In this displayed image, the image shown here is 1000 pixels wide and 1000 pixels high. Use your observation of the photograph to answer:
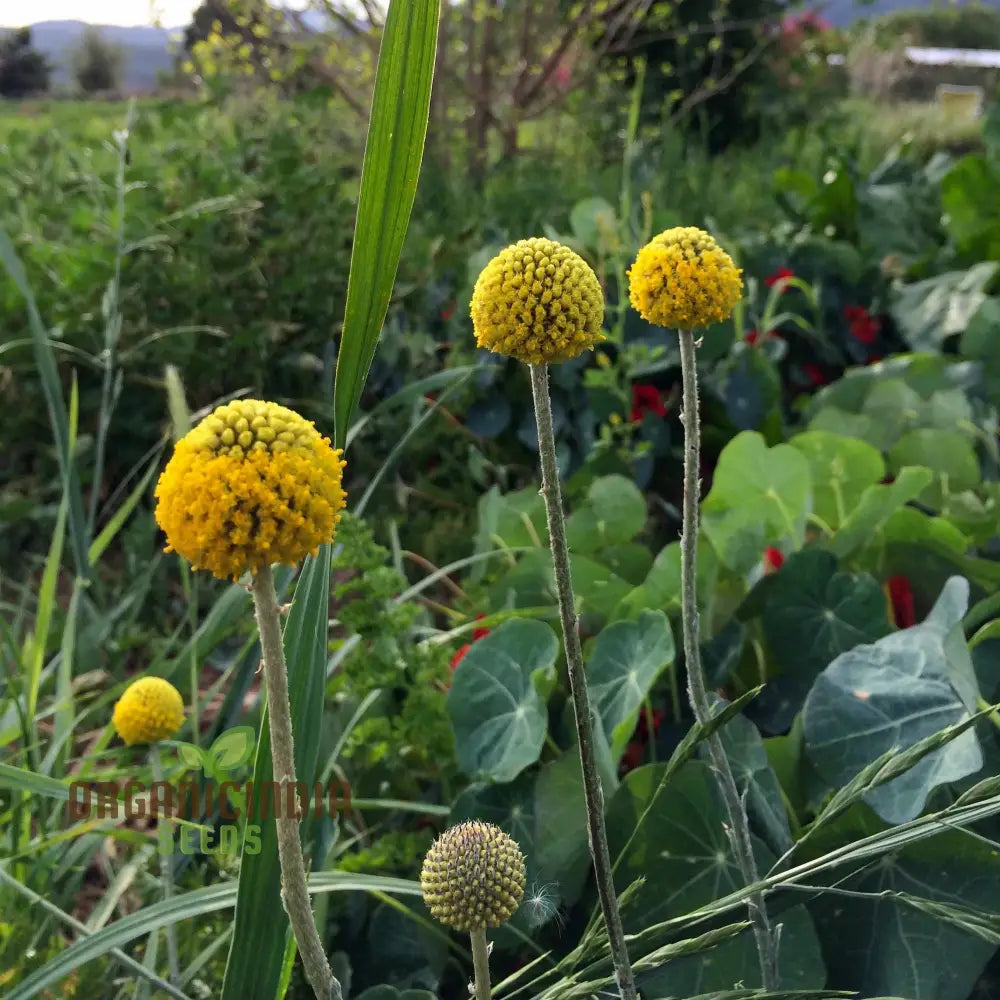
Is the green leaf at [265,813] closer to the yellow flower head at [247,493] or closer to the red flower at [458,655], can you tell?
the yellow flower head at [247,493]

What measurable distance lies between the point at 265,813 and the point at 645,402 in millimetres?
1575

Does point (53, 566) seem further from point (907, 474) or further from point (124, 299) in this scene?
point (907, 474)

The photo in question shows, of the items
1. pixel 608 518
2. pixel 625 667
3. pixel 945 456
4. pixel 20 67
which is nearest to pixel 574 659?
pixel 625 667

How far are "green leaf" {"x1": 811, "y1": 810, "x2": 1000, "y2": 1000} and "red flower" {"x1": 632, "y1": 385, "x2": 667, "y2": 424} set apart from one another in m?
1.22

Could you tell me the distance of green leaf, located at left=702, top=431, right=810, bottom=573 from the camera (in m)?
1.47

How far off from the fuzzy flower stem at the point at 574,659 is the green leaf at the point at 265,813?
0.24 m

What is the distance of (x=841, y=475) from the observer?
5.27ft

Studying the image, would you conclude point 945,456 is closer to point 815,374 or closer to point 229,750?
point 815,374

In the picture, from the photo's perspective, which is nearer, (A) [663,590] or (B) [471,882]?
(B) [471,882]

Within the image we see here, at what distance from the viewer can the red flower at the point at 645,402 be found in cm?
216

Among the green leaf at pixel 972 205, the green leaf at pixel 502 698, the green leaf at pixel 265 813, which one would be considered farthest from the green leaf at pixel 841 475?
the green leaf at pixel 972 205

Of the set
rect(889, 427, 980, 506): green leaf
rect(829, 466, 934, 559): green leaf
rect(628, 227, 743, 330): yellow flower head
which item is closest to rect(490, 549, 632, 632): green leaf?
rect(829, 466, 934, 559): green leaf

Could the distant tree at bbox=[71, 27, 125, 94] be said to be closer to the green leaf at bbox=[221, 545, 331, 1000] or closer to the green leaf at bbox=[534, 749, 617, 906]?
the green leaf at bbox=[534, 749, 617, 906]

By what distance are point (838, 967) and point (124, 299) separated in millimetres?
2116
